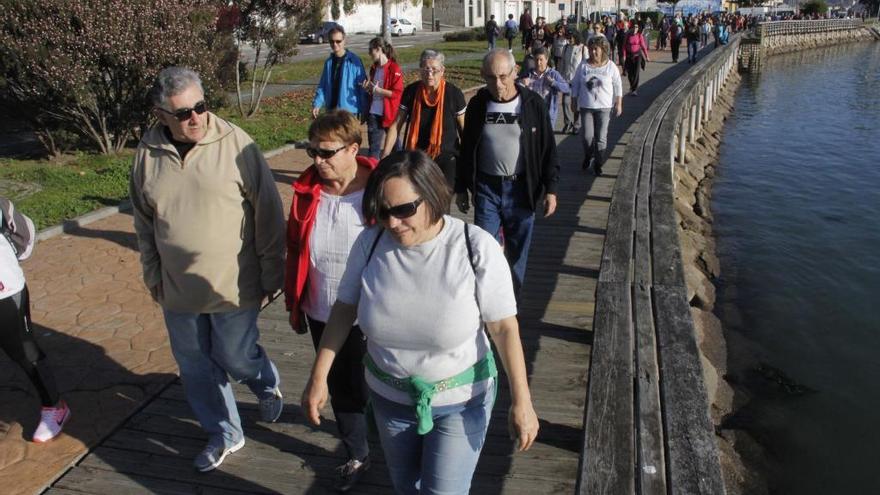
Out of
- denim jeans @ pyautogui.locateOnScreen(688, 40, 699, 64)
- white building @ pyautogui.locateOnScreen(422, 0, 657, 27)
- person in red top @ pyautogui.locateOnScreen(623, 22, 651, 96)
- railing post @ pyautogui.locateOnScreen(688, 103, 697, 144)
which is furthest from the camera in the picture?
white building @ pyautogui.locateOnScreen(422, 0, 657, 27)

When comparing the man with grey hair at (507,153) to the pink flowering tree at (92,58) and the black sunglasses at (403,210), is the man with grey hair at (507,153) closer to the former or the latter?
the black sunglasses at (403,210)

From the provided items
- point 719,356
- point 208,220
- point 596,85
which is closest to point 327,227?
point 208,220

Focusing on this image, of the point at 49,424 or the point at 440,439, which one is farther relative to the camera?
the point at 49,424

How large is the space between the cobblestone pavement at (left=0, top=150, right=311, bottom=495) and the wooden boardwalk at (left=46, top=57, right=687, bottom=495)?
0.67 feet

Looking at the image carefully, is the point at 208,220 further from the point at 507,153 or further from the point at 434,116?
the point at 434,116

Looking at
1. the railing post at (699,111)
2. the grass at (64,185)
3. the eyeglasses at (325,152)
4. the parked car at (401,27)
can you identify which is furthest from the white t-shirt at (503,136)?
the parked car at (401,27)

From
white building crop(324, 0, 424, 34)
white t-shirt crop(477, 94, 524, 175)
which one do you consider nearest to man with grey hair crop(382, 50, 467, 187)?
white t-shirt crop(477, 94, 524, 175)

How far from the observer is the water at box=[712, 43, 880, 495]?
20.6ft

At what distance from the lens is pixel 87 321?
5.73 m

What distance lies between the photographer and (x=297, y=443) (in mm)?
3980

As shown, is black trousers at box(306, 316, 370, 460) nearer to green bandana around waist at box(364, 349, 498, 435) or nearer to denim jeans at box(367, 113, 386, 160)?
green bandana around waist at box(364, 349, 498, 435)

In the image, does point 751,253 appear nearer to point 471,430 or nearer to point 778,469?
point 778,469

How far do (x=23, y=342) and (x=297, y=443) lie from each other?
5.02 feet

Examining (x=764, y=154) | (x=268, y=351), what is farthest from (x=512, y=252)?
(x=764, y=154)
